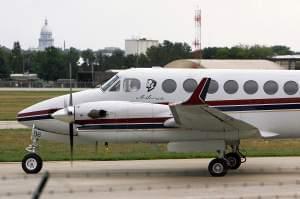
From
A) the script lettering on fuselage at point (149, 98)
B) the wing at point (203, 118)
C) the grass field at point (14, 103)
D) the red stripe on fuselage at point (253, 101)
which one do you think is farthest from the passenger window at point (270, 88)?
the grass field at point (14, 103)

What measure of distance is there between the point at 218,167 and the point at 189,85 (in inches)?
89.2

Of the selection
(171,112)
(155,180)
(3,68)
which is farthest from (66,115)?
(3,68)

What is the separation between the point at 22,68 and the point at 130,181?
16535cm

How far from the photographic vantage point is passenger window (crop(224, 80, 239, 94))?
17.1m

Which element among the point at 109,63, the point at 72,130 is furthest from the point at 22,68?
the point at 72,130

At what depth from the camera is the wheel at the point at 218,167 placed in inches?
652

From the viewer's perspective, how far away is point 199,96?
15.0m

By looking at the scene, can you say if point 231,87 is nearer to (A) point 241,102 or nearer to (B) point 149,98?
(A) point 241,102

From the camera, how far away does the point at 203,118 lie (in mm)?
16109

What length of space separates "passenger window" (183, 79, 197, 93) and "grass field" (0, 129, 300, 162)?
4483mm

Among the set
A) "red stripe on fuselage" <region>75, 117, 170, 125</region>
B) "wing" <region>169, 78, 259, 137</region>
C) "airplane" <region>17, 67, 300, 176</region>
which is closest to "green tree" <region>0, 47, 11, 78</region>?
"airplane" <region>17, 67, 300, 176</region>

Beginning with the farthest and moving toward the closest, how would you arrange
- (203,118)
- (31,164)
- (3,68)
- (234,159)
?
(3,68)
(234,159)
(31,164)
(203,118)

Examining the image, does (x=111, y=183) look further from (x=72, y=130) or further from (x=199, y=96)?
(x=199, y=96)

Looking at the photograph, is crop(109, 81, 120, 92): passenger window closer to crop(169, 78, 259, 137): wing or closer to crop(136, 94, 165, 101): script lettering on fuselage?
crop(136, 94, 165, 101): script lettering on fuselage
